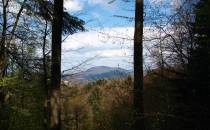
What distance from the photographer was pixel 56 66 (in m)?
14.8

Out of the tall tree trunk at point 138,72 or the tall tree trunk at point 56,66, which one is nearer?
the tall tree trunk at point 56,66

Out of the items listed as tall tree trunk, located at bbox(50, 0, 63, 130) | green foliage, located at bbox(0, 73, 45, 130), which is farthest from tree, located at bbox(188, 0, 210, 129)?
green foliage, located at bbox(0, 73, 45, 130)

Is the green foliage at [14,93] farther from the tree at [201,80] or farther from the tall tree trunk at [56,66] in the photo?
the tree at [201,80]

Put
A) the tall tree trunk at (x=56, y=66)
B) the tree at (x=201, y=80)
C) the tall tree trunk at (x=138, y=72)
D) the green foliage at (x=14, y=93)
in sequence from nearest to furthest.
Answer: the tree at (x=201, y=80) → the tall tree trunk at (x=56, y=66) → the tall tree trunk at (x=138, y=72) → the green foliage at (x=14, y=93)

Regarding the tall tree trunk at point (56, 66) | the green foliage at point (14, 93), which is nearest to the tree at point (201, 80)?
the tall tree trunk at point (56, 66)

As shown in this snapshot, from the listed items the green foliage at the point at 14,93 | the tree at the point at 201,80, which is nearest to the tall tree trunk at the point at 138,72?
the tree at the point at 201,80

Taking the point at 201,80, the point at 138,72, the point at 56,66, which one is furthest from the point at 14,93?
the point at 201,80

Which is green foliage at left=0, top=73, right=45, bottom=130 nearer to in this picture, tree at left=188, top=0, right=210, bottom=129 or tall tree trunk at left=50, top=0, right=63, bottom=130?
tall tree trunk at left=50, top=0, right=63, bottom=130

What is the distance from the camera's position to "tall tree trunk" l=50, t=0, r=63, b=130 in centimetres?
A: 1464

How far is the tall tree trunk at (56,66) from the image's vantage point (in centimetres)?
1464

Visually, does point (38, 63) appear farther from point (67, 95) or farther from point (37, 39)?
point (67, 95)

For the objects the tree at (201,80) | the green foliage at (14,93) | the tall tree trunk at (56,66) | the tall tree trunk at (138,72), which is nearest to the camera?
the tree at (201,80)

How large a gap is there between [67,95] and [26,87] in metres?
10.7

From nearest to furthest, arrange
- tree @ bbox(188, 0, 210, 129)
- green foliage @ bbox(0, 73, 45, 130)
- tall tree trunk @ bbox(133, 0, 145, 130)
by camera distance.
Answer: tree @ bbox(188, 0, 210, 129) → tall tree trunk @ bbox(133, 0, 145, 130) → green foliage @ bbox(0, 73, 45, 130)
